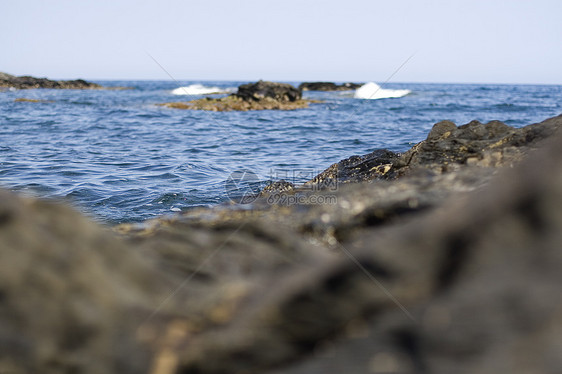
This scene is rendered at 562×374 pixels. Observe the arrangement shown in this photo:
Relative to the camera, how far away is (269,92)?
36.2 m

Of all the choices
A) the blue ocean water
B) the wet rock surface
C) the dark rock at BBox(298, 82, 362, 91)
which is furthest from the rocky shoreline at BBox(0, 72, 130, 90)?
the blue ocean water

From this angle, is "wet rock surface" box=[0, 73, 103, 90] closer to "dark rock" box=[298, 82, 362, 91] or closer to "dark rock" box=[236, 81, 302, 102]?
"dark rock" box=[298, 82, 362, 91]

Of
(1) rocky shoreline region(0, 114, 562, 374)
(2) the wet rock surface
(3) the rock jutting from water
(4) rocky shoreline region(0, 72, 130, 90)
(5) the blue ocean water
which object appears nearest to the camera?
(1) rocky shoreline region(0, 114, 562, 374)

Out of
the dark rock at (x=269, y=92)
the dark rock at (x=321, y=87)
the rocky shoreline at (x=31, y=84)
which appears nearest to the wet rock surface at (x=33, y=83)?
the rocky shoreline at (x=31, y=84)

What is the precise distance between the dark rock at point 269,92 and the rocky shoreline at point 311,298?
33526mm

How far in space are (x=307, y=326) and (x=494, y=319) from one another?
22.9 inches

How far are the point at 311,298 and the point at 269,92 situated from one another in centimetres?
3571

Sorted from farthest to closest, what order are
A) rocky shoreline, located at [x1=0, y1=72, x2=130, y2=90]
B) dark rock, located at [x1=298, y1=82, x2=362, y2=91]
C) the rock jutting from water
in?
dark rock, located at [x1=298, y1=82, x2=362, y2=91], rocky shoreline, located at [x1=0, y1=72, x2=130, y2=90], the rock jutting from water

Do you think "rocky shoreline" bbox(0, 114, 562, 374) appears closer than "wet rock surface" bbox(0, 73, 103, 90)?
Yes

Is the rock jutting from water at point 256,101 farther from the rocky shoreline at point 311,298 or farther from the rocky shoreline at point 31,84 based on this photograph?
the rocky shoreline at point 31,84
